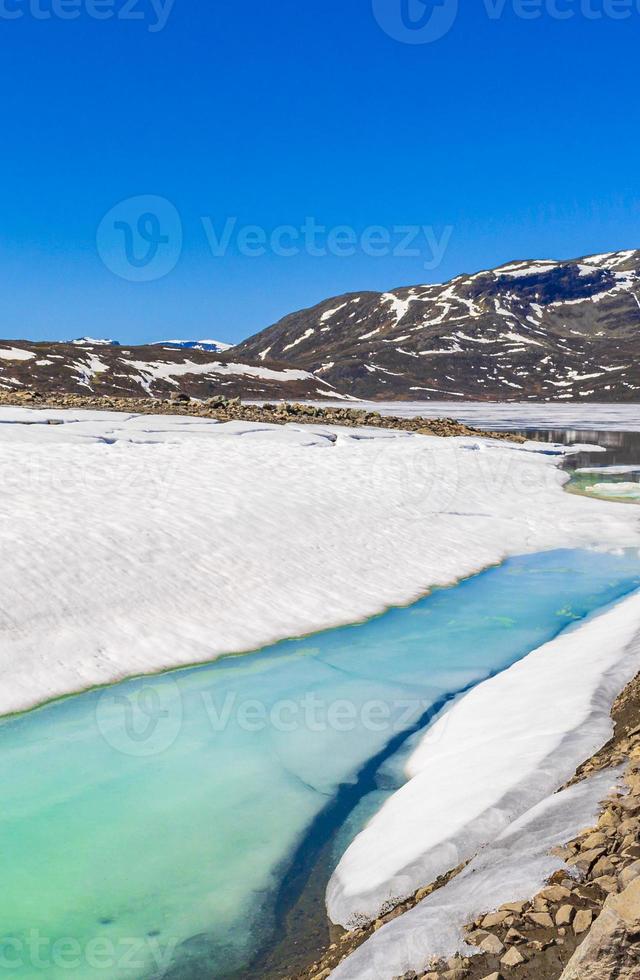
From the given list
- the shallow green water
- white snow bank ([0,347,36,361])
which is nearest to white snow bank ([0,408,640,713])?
the shallow green water

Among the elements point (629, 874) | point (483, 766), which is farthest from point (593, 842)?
point (483, 766)

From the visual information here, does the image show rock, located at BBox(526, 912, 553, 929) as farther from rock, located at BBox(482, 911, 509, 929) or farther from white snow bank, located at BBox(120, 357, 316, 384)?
white snow bank, located at BBox(120, 357, 316, 384)

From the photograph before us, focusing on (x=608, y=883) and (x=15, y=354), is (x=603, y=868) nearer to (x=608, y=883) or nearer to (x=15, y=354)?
(x=608, y=883)

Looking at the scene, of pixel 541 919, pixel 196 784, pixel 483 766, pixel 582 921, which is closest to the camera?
pixel 582 921

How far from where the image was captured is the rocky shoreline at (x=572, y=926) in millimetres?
3318

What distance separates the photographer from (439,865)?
214 inches

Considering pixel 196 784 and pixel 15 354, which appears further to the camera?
pixel 15 354

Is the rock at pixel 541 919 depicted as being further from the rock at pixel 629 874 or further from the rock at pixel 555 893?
the rock at pixel 629 874

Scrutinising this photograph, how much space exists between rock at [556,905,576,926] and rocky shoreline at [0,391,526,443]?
109 feet

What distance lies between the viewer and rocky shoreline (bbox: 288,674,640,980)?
131 inches

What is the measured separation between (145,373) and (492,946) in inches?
4471

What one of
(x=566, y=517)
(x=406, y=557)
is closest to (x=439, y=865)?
(x=406, y=557)

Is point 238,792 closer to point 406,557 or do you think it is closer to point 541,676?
point 541,676

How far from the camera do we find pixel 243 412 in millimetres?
40250
